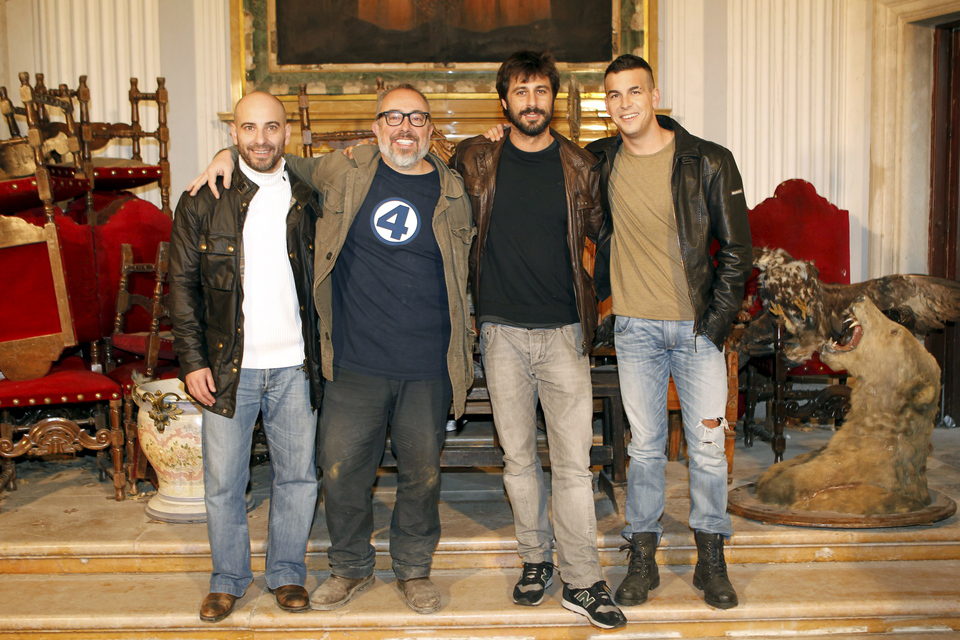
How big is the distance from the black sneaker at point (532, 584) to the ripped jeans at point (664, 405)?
1.27 ft

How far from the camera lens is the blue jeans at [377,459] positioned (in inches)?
126

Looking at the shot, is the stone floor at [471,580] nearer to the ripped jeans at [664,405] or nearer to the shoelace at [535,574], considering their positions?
the shoelace at [535,574]

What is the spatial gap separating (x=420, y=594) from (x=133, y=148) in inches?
163

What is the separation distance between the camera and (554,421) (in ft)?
10.4

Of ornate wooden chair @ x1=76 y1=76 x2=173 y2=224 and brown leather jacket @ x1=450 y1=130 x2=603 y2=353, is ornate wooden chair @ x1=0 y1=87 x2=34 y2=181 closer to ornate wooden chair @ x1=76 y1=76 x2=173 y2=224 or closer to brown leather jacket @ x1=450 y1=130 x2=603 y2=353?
ornate wooden chair @ x1=76 y1=76 x2=173 y2=224

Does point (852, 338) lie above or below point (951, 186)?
below

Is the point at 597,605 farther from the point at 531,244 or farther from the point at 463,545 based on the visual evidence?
the point at 531,244

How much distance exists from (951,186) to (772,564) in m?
3.46

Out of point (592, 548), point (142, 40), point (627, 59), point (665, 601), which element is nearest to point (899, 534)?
point (665, 601)

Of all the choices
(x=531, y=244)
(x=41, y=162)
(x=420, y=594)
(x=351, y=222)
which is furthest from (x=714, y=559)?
(x=41, y=162)

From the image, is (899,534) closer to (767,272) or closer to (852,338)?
(852,338)

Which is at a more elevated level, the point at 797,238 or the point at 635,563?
the point at 797,238

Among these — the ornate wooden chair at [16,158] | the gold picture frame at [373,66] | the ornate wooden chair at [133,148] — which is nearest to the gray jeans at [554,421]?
the ornate wooden chair at [16,158]

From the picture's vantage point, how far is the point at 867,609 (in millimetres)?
3305
